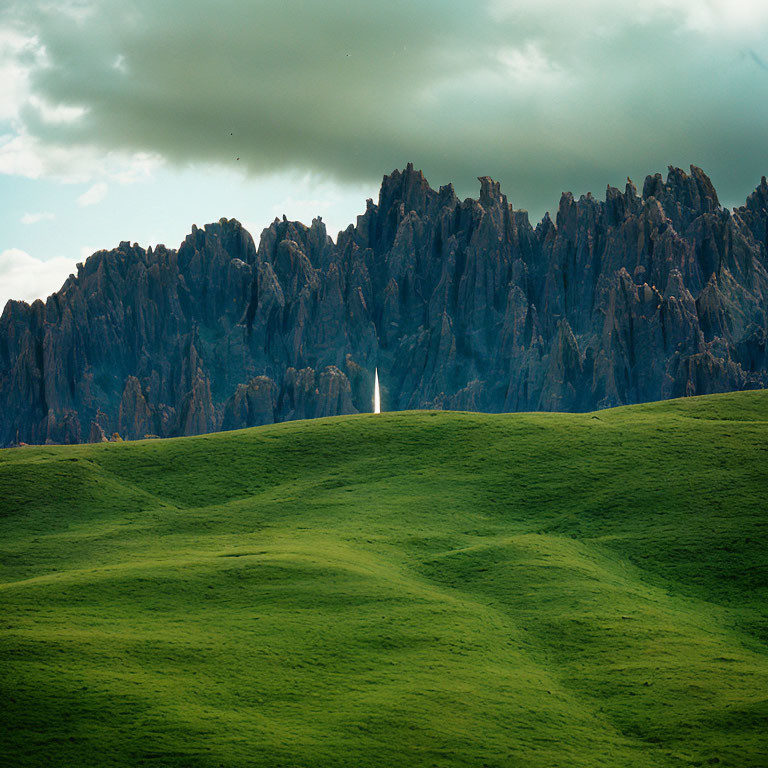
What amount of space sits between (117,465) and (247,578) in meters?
18.2

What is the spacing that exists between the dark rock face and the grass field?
119753 millimetres

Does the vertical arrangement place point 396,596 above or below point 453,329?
below

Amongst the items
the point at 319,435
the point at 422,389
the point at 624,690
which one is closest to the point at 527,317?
the point at 422,389

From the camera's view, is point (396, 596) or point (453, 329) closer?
point (396, 596)

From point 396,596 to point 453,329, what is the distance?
165 m

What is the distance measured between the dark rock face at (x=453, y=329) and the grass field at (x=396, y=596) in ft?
393

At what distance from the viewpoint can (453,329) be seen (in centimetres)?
18750

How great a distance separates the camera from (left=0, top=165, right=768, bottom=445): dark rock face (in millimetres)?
161625

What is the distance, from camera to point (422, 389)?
182m

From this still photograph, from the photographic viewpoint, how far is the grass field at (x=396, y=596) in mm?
16578

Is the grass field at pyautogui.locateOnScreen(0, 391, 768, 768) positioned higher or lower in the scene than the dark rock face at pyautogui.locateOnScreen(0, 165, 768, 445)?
lower

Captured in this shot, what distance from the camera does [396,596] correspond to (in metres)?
24.3

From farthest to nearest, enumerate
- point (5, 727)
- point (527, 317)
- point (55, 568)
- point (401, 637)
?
1. point (527, 317)
2. point (55, 568)
3. point (401, 637)
4. point (5, 727)

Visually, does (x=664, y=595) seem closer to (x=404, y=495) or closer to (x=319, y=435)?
(x=404, y=495)
